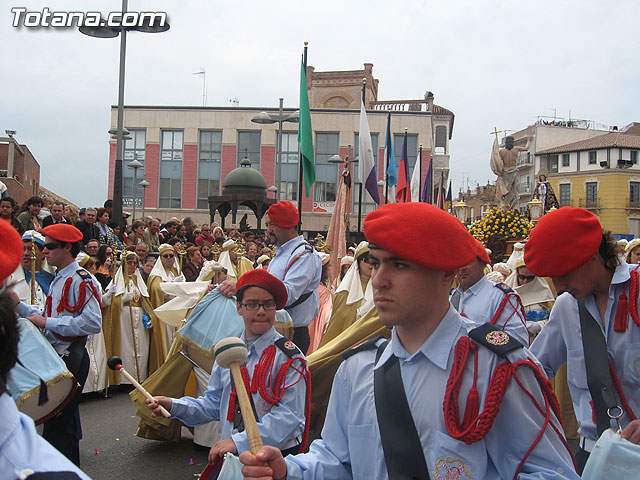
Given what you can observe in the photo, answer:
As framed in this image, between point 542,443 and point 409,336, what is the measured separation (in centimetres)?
54

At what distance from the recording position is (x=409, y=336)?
2203 millimetres

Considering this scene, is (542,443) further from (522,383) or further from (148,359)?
→ (148,359)

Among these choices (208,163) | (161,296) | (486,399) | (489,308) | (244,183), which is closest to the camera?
(486,399)

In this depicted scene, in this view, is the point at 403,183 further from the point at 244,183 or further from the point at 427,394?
the point at 427,394

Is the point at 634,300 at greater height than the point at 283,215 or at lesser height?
lesser

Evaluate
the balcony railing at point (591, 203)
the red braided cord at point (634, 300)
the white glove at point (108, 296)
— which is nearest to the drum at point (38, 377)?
the red braided cord at point (634, 300)

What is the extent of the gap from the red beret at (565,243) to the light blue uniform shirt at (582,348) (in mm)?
364

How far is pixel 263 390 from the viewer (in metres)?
3.59

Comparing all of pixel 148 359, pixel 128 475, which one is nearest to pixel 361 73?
pixel 148 359

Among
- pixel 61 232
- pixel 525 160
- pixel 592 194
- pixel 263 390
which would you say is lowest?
pixel 263 390

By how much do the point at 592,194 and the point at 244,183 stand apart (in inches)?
2051

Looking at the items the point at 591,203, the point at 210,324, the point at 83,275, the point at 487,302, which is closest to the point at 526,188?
the point at 591,203

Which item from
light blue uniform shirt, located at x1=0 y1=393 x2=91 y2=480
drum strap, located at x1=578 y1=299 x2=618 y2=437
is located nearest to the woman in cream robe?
drum strap, located at x1=578 y1=299 x2=618 y2=437

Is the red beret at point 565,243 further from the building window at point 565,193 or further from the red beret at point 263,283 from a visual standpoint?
the building window at point 565,193
